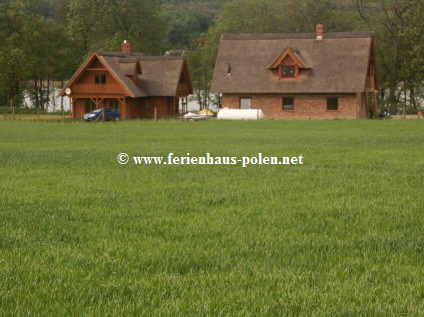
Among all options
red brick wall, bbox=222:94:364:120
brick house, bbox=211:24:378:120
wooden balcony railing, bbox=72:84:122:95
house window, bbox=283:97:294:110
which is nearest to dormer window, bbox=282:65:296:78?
brick house, bbox=211:24:378:120

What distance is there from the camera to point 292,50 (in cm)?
6109

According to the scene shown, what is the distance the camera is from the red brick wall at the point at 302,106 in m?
59.3

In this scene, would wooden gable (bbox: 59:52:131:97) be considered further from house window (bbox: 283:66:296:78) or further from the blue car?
house window (bbox: 283:66:296:78)

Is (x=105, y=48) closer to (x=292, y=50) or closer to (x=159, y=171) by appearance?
(x=292, y=50)

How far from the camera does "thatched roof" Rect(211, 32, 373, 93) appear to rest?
195 ft

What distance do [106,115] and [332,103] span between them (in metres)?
20.0

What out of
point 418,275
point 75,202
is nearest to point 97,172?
point 75,202

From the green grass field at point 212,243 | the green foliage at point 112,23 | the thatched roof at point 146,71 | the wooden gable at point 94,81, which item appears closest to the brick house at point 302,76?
the thatched roof at point 146,71

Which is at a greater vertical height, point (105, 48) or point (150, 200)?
point (105, 48)

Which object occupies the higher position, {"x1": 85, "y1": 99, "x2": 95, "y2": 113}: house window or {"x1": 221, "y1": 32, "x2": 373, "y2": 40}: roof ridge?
{"x1": 221, "y1": 32, "x2": 373, "y2": 40}: roof ridge

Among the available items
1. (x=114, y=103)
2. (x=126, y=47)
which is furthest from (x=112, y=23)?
(x=114, y=103)

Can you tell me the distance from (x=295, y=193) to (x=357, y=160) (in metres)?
7.29

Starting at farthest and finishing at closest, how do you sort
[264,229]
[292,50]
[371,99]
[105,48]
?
[105,48] < [371,99] < [292,50] < [264,229]

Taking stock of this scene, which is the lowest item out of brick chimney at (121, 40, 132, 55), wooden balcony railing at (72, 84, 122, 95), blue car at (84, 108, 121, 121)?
blue car at (84, 108, 121, 121)
